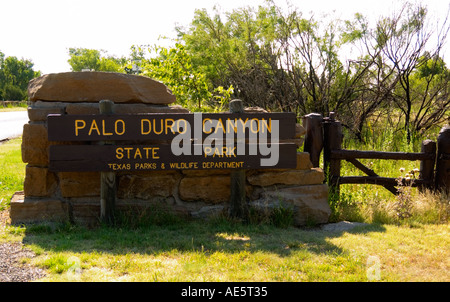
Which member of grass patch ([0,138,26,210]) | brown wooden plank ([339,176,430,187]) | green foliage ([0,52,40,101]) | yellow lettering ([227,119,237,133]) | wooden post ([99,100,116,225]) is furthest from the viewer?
green foliage ([0,52,40,101])

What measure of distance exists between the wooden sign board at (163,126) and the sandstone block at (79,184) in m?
0.55

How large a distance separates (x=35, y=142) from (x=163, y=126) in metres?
1.54

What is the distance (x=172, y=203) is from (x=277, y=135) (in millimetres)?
1540

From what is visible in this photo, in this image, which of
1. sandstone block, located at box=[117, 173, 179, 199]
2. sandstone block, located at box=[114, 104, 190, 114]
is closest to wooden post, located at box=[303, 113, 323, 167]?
sandstone block, located at box=[114, 104, 190, 114]

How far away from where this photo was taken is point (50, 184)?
4824mm

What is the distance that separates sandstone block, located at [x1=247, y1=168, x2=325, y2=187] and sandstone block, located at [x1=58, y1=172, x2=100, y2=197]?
73.9 inches

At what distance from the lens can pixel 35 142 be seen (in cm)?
474

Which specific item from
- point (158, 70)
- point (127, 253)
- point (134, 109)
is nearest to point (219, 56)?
point (158, 70)

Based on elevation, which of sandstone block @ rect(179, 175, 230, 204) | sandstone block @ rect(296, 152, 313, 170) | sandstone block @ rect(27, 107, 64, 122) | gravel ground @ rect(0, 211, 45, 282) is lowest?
gravel ground @ rect(0, 211, 45, 282)

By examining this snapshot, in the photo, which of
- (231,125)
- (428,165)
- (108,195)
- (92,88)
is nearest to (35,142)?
(92,88)

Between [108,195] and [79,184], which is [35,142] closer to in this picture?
[79,184]

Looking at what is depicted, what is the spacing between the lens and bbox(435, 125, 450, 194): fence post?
5.48 metres

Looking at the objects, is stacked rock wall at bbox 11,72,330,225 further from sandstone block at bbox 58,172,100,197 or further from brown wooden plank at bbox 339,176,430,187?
brown wooden plank at bbox 339,176,430,187

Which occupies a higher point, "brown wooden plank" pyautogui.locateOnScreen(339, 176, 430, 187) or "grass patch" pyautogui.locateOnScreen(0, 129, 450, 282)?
"brown wooden plank" pyautogui.locateOnScreen(339, 176, 430, 187)
